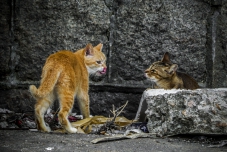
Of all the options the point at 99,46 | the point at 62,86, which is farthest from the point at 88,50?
the point at 62,86

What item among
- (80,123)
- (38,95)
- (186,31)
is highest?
(186,31)

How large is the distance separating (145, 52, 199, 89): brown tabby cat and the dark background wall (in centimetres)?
28

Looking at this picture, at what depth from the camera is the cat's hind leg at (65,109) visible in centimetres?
463

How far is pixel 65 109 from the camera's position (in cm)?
466

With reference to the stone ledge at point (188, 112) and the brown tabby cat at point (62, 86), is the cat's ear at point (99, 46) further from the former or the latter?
the stone ledge at point (188, 112)

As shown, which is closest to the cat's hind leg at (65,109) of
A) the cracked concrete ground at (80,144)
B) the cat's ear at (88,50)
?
the cracked concrete ground at (80,144)

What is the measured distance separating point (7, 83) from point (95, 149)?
81.6 inches

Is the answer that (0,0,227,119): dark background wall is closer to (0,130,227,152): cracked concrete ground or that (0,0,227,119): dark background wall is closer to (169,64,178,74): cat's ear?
(169,64,178,74): cat's ear

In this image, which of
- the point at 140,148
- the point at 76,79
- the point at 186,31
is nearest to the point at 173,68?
the point at 186,31

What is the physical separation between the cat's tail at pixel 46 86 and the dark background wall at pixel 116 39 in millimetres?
1076

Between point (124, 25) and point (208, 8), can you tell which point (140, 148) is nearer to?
point (124, 25)

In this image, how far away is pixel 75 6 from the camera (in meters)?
5.66

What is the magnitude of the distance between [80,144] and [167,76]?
69.9 inches

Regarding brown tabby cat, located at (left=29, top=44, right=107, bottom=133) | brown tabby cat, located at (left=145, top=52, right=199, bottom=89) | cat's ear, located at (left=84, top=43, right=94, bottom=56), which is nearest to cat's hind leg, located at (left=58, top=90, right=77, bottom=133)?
brown tabby cat, located at (left=29, top=44, right=107, bottom=133)
